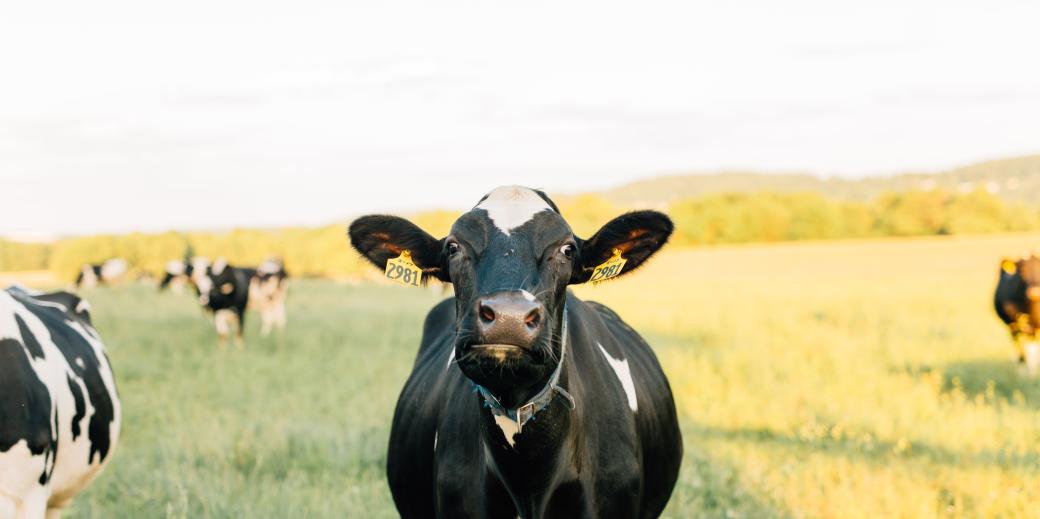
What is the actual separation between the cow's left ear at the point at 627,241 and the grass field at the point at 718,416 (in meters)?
0.32

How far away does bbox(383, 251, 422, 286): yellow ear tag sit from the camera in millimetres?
3615

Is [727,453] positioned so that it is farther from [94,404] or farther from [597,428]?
[94,404]

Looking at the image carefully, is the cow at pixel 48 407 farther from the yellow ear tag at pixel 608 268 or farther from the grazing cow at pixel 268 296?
the grazing cow at pixel 268 296

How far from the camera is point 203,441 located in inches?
312

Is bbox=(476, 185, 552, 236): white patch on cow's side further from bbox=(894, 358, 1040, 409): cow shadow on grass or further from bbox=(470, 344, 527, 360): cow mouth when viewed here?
bbox=(894, 358, 1040, 409): cow shadow on grass

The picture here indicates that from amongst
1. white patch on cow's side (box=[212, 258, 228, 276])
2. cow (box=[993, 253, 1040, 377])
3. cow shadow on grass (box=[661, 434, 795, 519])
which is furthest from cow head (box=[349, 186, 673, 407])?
white patch on cow's side (box=[212, 258, 228, 276])

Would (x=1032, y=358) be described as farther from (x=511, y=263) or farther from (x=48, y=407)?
(x=48, y=407)

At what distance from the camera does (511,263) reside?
300 centimetres

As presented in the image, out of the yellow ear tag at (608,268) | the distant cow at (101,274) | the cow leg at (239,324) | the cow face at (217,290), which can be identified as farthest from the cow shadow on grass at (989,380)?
the distant cow at (101,274)

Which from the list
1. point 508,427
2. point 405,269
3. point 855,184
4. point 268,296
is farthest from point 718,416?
point 855,184

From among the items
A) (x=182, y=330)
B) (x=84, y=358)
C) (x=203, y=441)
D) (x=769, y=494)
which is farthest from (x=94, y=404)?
(x=182, y=330)

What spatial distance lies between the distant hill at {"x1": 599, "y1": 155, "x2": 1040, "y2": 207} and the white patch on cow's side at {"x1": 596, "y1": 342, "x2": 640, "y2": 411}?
74.5 metres

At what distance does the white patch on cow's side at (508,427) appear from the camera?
3105 millimetres

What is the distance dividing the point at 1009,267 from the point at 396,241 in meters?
13.0
